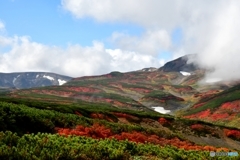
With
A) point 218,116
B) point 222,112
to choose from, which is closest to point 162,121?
point 218,116

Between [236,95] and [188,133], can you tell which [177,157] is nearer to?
[188,133]

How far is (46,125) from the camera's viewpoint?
3997 cm

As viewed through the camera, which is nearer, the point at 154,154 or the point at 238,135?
the point at 154,154

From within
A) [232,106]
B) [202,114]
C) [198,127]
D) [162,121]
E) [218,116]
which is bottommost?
[198,127]

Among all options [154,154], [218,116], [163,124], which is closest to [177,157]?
[154,154]

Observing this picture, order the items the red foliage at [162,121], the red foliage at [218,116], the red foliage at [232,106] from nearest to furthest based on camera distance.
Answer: the red foliage at [162,121] → the red foliage at [218,116] → the red foliage at [232,106]

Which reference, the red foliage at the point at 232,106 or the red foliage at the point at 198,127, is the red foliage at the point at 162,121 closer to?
the red foliage at the point at 198,127

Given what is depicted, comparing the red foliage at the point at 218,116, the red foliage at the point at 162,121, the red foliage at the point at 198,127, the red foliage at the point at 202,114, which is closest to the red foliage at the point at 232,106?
the red foliage at the point at 218,116

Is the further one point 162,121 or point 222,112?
point 222,112

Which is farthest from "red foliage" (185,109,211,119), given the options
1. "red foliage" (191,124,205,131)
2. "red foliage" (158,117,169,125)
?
"red foliage" (158,117,169,125)

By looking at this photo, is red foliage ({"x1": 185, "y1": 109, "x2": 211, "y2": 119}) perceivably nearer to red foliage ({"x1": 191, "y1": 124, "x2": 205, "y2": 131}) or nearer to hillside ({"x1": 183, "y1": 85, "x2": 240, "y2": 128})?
hillside ({"x1": 183, "y1": 85, "x2": 240, "y2": 128})

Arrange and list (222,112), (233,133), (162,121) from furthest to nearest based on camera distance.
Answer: (222,112) → (162,121) → (233,133)

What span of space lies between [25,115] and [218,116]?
468 feet

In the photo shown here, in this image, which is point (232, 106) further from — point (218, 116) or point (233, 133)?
point (233, 133)
